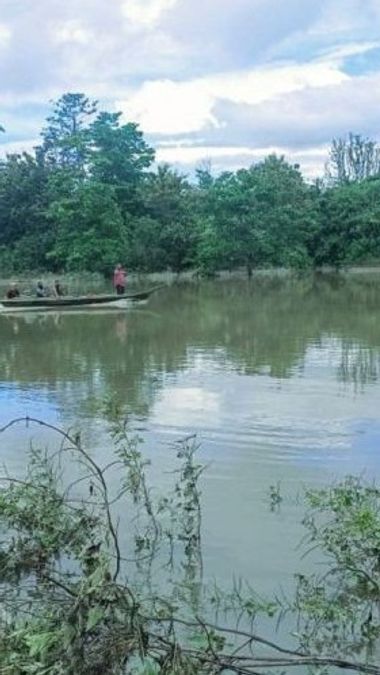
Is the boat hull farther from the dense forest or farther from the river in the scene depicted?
the dense forest

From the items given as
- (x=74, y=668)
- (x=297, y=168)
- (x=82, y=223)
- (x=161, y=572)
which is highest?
(x=297, y=168)

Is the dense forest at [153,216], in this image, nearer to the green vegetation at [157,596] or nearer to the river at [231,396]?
the river at [231,396]

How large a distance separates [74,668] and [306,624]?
5.43 feet

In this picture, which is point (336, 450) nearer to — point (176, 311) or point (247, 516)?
point (247, 516)

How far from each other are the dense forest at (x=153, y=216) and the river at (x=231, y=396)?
1637cm

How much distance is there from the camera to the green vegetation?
330 centimetres

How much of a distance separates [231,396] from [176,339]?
6.36m

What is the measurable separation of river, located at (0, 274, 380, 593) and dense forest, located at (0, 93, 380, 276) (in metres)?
16.4

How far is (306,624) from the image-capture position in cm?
454

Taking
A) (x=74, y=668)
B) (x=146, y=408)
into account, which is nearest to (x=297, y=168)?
(x=146, y=408)

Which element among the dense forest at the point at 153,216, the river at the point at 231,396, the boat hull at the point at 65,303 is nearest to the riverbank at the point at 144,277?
the dense forest at the point at 153,216

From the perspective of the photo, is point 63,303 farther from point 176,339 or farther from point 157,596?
point 157,596

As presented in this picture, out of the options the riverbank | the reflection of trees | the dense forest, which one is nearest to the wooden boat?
the reflection of trees

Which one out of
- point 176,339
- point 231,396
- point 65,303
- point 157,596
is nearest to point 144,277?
point 65,303
